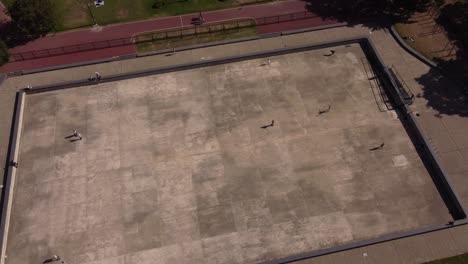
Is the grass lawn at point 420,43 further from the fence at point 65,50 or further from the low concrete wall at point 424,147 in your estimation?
the fence at point 65,50

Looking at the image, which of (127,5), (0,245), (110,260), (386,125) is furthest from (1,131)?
(386,125)

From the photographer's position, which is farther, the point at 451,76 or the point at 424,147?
the point at 451,76

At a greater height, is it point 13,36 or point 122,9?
point 122,9

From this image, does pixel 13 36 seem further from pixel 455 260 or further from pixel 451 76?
pixel 455 260

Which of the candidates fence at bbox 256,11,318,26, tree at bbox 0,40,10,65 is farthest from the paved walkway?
fence at bbox 256,11,318,26

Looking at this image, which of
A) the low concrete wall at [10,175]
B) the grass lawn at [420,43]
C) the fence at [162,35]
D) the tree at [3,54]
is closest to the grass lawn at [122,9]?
the fence at [162,35]

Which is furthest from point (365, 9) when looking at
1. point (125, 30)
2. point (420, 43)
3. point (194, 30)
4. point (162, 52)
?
point (125, 30)
